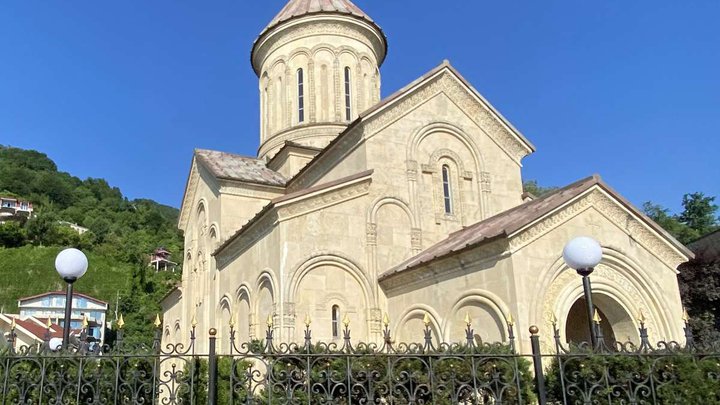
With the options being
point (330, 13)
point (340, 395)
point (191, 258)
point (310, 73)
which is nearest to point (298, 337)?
point (340, 395)

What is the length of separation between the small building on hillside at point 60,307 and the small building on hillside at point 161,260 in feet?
49.7

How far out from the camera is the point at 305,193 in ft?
45.0

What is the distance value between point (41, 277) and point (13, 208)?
35491 millimetres

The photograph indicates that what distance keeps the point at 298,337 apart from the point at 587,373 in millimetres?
7666

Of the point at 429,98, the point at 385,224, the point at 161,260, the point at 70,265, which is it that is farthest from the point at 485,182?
the point at 161,260

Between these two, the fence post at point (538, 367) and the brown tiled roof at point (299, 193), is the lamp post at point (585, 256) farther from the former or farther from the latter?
the brown tiled roof at point (299, 193)

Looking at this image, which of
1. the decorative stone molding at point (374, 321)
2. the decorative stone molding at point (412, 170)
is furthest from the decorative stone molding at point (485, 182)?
the decorative stone molding at point (374, 321)

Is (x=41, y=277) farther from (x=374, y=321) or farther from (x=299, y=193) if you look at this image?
(x=374, y=321)

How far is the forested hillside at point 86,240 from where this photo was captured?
6344cm

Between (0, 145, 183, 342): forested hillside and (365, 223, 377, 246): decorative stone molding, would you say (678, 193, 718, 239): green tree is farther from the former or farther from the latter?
(0, 145, 183, 342): forested hillside

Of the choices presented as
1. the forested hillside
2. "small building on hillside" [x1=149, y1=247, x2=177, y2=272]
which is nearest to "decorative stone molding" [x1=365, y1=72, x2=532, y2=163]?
the forested hillside

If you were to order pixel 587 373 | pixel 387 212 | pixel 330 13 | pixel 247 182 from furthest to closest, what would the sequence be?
pixel 330 13
pixel 247 182
pixel 387 212
pixel 587 373

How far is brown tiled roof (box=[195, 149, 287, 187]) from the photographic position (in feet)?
59.0

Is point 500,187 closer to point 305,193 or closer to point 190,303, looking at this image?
point 305,193
